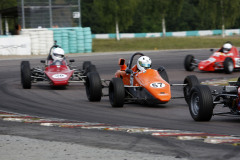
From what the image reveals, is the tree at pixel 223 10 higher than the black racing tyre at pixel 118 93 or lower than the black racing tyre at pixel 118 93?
A: higher

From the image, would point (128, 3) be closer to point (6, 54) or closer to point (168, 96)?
point (6, 54)

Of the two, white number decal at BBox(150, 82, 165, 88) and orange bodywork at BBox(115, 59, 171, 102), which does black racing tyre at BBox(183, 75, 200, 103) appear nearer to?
orange bodywork at BBox(115, 59, 171, 102)

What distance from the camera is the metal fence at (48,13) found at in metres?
39.8

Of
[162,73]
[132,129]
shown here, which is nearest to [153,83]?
[162,73]

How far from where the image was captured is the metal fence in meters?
39.8

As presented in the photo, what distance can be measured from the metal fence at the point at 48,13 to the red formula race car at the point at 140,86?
26112 mm

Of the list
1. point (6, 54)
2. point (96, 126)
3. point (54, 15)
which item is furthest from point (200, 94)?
point (54, 15)

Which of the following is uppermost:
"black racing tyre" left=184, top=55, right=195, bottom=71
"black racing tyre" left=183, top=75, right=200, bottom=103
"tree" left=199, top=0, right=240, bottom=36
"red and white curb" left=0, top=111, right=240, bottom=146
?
"tree" left=199, top=0, right=240, bottom=36

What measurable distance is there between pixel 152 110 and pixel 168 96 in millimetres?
508

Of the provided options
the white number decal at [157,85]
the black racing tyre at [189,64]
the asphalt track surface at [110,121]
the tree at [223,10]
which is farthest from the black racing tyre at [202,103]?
the tree at [223,10]

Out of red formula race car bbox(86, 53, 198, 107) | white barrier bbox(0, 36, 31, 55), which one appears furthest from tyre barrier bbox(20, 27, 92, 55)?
red formula race car bbox(86, 53, 198, 107)

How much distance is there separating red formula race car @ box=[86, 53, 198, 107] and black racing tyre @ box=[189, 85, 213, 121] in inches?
85.2

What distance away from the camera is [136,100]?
13680mm

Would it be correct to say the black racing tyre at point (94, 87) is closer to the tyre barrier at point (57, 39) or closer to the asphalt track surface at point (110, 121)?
the asphalt track surface at point (110, 121)
